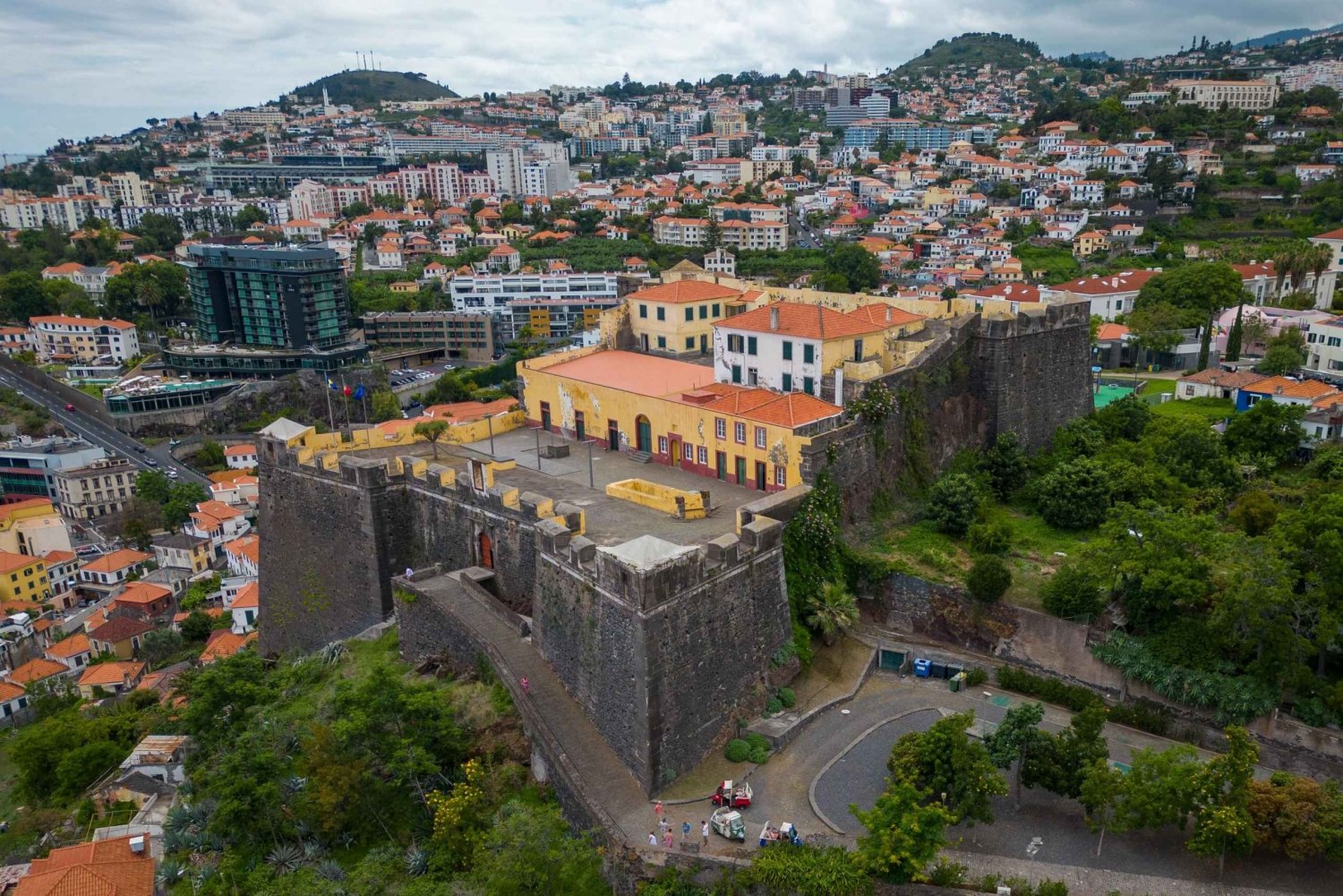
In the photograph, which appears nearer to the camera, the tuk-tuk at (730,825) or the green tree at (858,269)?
the tuk-tuk at (730,825)

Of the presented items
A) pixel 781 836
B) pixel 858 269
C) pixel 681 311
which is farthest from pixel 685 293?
pixel 858 269

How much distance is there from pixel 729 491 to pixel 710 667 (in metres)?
6.42

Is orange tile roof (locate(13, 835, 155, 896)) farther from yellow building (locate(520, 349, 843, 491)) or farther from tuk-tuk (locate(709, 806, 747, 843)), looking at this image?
yellow building (locate(520, 349, 843, 491))

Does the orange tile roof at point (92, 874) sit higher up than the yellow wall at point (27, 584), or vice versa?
the orange tile roof at point (92, 874)

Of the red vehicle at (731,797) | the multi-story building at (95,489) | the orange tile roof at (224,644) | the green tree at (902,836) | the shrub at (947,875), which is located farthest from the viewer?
the multi-story building at (95,489)

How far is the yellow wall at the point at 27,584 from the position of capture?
4975 cm

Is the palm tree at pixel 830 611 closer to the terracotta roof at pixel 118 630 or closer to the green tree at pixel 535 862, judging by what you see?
the green tree at pixel 535 862

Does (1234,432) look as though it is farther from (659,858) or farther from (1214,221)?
(1214,221)

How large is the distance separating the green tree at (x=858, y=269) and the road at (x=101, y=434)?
52.5 metres

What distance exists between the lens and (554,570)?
1923 cm

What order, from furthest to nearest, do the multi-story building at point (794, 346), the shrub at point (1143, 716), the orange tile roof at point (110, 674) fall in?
the orange tile roof at point (110, 674)
the multi-story building at point (794, 346)
the shrub at point (1143, 716)

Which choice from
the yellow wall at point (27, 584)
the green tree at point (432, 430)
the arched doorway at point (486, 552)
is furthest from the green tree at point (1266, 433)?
the yellow wall at point (27, 584)

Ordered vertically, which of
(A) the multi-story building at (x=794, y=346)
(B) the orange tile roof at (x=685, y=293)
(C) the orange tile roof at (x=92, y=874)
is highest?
(B) the orange tile roof at (x=685, y=293)

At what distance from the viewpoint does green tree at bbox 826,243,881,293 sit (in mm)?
78562
